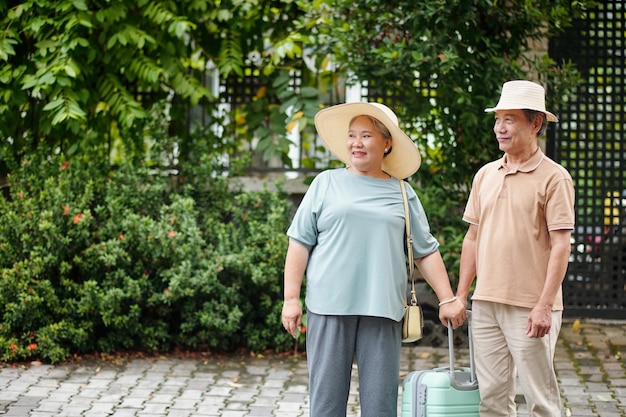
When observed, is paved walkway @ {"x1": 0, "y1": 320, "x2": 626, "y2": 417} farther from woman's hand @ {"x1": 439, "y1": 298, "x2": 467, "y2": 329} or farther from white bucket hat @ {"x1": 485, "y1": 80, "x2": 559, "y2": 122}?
white bucket hat @ {"x1": 485, "y1": 80, "x2": 559, "y2": 122}

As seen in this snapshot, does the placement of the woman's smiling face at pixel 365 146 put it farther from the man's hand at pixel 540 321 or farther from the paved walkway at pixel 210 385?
the paved walkway at pixel 210 385

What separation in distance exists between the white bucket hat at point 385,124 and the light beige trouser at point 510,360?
2.39 feet

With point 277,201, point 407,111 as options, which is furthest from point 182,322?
point 407,111

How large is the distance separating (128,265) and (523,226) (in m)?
3.81

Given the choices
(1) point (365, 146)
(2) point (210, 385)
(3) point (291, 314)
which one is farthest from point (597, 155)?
(3) point (291, 314)

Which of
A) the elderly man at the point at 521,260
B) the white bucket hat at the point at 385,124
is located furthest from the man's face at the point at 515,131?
the white bucket hat at the point at 385,124

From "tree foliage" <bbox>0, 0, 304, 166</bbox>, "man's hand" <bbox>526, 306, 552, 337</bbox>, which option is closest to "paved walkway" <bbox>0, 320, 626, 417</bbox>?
"man's hand" <bbox>526, 306, 552, 337</bbox>

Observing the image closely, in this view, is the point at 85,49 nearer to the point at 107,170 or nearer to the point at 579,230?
the point at 107,170

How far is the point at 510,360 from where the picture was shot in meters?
4.27

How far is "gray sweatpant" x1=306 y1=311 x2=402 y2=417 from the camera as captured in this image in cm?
413

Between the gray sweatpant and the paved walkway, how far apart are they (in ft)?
5.09

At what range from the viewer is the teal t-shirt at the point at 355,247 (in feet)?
13.4

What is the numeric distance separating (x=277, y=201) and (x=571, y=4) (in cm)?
278

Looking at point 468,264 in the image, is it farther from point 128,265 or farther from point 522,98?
point 128,265
